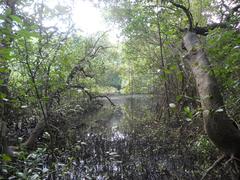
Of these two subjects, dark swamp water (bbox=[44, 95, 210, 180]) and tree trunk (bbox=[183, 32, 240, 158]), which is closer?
tree trunk (bbox=[183, 32, 240, 158])

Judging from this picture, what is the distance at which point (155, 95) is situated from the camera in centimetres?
735

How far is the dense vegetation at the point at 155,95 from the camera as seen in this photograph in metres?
1.87

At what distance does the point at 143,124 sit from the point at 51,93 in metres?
2.64

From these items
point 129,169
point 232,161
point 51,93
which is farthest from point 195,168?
point 51,93

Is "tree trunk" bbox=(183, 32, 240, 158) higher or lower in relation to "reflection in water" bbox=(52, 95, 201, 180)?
A: higher

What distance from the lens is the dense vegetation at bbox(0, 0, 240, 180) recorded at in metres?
1.87

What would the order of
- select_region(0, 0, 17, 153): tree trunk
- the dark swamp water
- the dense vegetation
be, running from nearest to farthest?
select_region(0, 0, 17, 153): tree trunk, the dense vegetation, the dark swamp water

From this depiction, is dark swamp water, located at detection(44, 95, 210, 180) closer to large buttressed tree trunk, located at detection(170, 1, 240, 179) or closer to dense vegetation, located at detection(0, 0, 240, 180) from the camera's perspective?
dense vegetation, located at detection(0, 0, 240, 180)

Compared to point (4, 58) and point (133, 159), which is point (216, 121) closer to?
point (4, 58)

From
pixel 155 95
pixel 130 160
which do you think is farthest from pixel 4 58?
pixel 155 95

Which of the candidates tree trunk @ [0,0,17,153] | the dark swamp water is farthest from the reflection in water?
tree trunk @ [0,0,17,153]

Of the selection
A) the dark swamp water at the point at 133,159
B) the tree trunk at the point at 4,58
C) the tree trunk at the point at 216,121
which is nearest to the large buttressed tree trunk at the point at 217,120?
the tree trunk at the point at 216,121

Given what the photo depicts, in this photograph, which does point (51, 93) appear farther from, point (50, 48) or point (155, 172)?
point (155, 172)

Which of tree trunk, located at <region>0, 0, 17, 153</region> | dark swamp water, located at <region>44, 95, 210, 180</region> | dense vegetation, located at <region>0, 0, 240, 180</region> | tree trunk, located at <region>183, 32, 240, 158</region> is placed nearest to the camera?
tree trunk, located at <region>0, 0, 17, 153</region>
